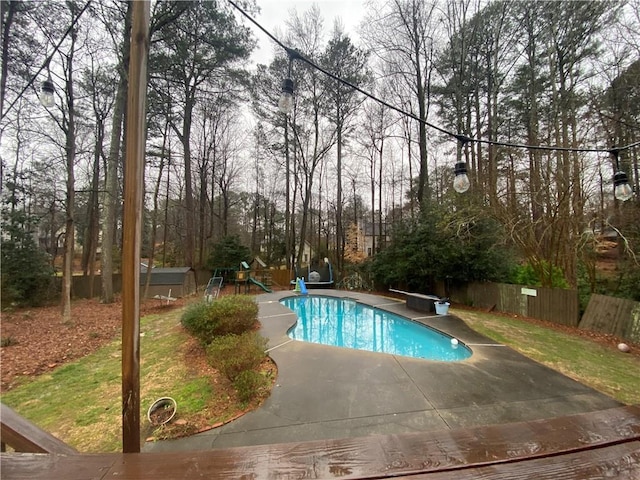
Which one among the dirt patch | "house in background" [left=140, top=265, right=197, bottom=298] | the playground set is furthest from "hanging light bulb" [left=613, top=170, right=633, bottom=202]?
"house in background" [left=140, top=265, right=197, bottom=298]

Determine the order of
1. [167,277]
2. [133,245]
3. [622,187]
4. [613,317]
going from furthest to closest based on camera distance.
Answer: [167,277], [613,317], [622,187], [133,245]

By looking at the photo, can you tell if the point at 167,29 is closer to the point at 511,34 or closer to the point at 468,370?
the point at 468,370

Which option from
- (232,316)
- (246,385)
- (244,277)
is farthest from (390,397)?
(244,277)

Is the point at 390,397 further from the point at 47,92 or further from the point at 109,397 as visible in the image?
the point at 47,92

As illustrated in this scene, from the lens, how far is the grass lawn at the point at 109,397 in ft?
8.84

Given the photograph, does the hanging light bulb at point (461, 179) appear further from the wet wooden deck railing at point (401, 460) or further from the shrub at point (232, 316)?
the shrub at point (232, 316)

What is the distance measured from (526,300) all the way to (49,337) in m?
12.0

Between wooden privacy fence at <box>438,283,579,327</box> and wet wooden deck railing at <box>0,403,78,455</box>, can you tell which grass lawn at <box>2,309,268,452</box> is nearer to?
wet wooden deck railing at <box>0,403,78,455</box>

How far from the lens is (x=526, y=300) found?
7.94 meters

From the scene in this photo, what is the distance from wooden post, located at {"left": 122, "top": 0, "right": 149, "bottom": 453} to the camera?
1.64m

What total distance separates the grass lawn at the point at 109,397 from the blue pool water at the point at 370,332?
116 inches

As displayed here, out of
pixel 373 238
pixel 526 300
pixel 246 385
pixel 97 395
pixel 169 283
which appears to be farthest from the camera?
pixel 373 238

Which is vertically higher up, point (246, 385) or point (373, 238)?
point (373, 238)

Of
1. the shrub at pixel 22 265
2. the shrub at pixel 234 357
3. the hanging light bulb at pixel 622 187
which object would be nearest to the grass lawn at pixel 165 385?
the shrub at pixel 234 357
